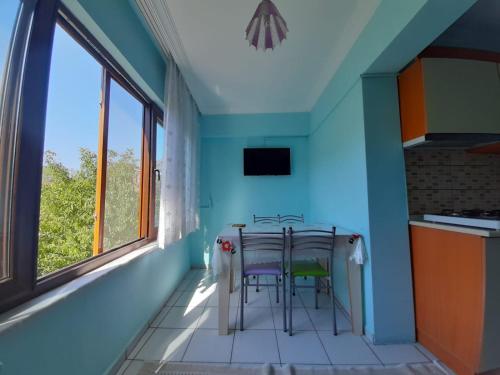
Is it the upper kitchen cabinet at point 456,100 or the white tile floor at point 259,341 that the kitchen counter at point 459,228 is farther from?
the white tile floor at point 259,341

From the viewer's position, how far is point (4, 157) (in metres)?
0.93

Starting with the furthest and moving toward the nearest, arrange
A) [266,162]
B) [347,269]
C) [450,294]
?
1. [266,162]
2. [347,269]
3. [450,294]

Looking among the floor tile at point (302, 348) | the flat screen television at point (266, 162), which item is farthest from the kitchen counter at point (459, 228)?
the flat screen television at point (266, 162)

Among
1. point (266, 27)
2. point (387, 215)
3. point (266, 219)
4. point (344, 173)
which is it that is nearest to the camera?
point (266, 27)

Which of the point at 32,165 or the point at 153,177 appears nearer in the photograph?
the point at 32,165

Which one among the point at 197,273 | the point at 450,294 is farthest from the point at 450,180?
the point at 197,273

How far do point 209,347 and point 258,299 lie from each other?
0.93 metres

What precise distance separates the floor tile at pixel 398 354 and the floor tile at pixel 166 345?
152 centimetres

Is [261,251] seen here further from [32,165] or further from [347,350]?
[32,165]

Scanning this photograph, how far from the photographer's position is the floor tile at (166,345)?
64.9 inches

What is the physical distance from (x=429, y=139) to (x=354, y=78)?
0.84m

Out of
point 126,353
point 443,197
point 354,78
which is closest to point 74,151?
point 126,353

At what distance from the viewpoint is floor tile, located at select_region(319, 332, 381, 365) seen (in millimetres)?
1606

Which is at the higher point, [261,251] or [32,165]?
[32,165]
